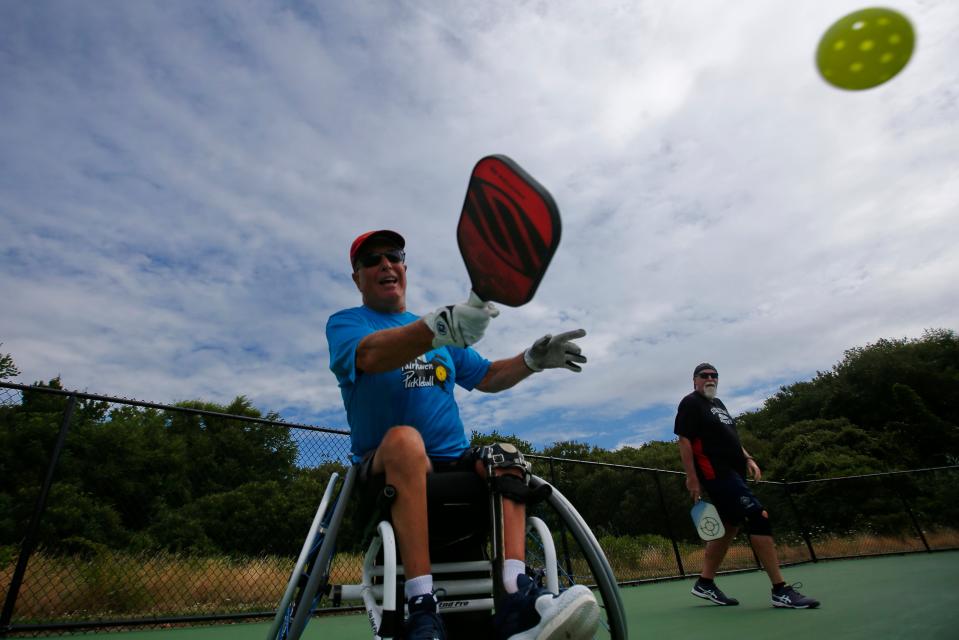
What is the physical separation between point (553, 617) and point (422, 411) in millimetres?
811

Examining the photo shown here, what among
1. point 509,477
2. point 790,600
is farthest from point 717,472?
point 509,477

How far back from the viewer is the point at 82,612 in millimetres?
4059

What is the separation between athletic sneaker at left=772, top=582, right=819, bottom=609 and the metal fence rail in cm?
219

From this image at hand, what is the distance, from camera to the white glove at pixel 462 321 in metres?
1.38

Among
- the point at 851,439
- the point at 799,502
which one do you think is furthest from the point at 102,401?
the point at 851,439

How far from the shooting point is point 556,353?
193 cm

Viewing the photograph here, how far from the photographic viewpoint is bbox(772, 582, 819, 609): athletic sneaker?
3586mm

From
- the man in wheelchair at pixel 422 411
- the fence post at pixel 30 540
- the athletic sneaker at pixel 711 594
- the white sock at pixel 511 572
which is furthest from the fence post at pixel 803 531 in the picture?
the fence post at pixel 30 540

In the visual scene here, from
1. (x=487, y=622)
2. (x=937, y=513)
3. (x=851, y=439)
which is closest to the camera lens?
(x=487, y=622)

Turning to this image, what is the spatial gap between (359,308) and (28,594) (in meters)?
3.54

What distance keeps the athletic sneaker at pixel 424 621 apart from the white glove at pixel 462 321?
2.17 feet

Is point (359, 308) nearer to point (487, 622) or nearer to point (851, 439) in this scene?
point (487, 622)

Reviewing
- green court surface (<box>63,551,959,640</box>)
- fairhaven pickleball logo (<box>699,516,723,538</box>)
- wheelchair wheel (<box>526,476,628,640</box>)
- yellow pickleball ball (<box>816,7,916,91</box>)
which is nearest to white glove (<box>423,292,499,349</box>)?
wheelchair wheel (<box>526,476,628,640</box>)

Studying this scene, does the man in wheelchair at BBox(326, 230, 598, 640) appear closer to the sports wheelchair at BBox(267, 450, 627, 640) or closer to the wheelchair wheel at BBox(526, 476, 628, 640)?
the sports wheelchair at BBox(267, 450, 627, 640)
